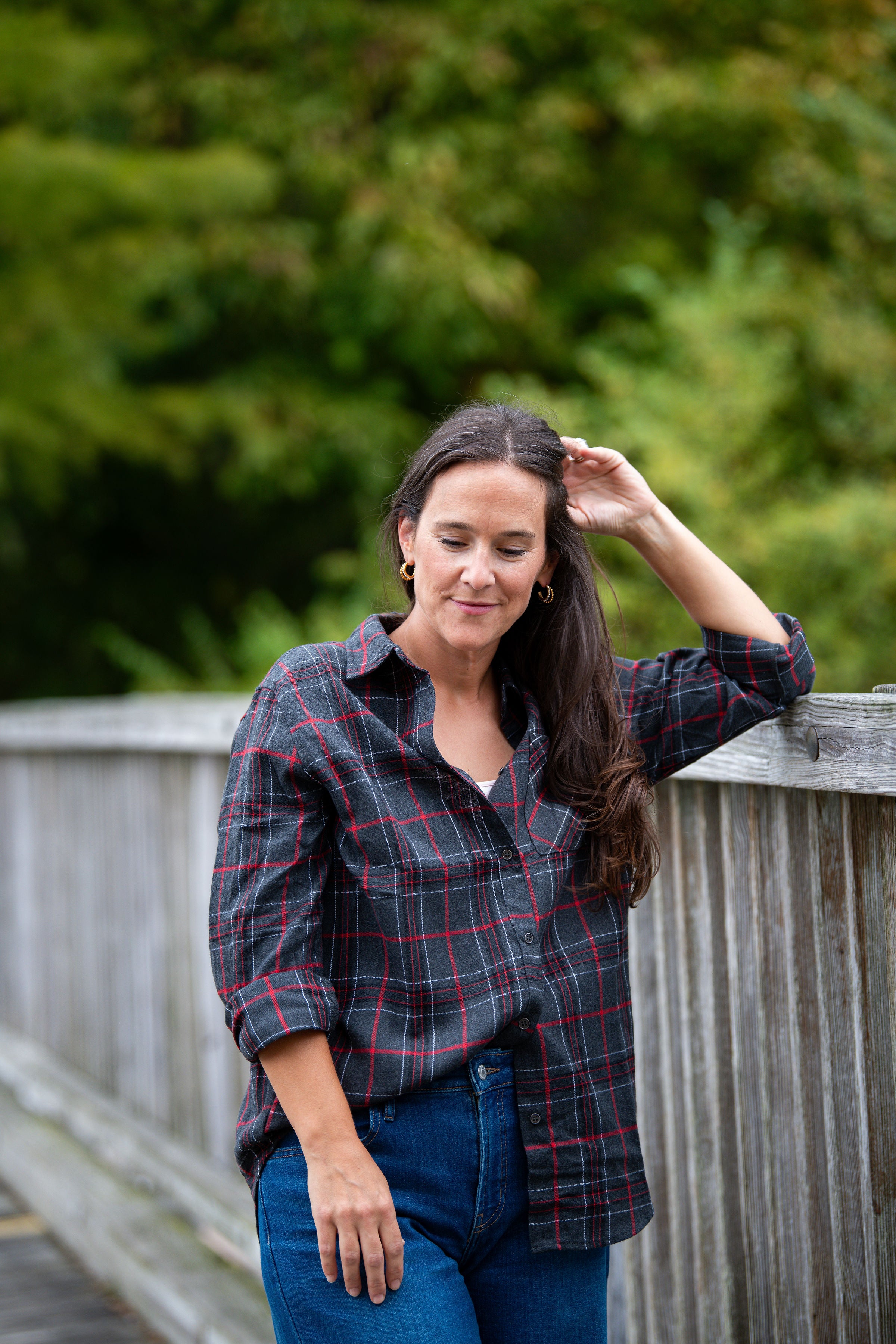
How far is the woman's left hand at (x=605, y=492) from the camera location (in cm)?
184

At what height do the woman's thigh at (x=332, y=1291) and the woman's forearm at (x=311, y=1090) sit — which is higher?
the woman's forearm at (x=311, y=1090)

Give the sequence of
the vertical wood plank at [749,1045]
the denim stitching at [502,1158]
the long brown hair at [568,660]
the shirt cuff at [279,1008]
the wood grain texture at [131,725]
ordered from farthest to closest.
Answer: the wood grain texture at [131,725], the vertical wood plank at [749,1045], the long brown hair at [568,660], the denim stitching at [502,1158], the shirt cuff at [279,1008]

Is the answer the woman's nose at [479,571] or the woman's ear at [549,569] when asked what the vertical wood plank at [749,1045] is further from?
the woman's nose at [479,571]

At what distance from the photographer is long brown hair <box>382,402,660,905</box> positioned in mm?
1662

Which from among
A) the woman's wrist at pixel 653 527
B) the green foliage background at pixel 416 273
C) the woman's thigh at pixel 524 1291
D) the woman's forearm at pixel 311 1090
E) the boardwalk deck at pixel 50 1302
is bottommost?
the boardwalk deck at pixel 50 1302

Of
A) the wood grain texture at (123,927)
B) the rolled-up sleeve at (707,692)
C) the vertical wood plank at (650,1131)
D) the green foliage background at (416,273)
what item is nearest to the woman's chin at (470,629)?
the rolled-up sleeve at (707,692)

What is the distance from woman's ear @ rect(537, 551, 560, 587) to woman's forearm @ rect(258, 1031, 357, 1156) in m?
0.69

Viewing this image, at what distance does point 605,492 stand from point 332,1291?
110 centimetres

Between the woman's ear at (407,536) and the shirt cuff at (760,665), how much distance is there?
16.4 inches

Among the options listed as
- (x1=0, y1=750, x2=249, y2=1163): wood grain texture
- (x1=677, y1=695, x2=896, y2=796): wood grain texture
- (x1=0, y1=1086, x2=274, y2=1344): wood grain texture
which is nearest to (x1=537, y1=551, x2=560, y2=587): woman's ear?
(x1=677, y1=695, x2=896, y2=796): wood grain texture

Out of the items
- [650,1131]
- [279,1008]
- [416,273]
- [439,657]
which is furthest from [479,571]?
[416,273]

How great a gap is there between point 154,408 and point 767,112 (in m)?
4.96

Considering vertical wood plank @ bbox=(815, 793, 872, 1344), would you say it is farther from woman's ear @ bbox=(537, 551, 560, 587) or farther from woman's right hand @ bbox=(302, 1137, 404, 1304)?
woman's right hand @ bbox=(302, 1137, 404, 1304)

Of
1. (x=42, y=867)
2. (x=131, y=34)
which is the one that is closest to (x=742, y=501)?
(x=42, y=867)
